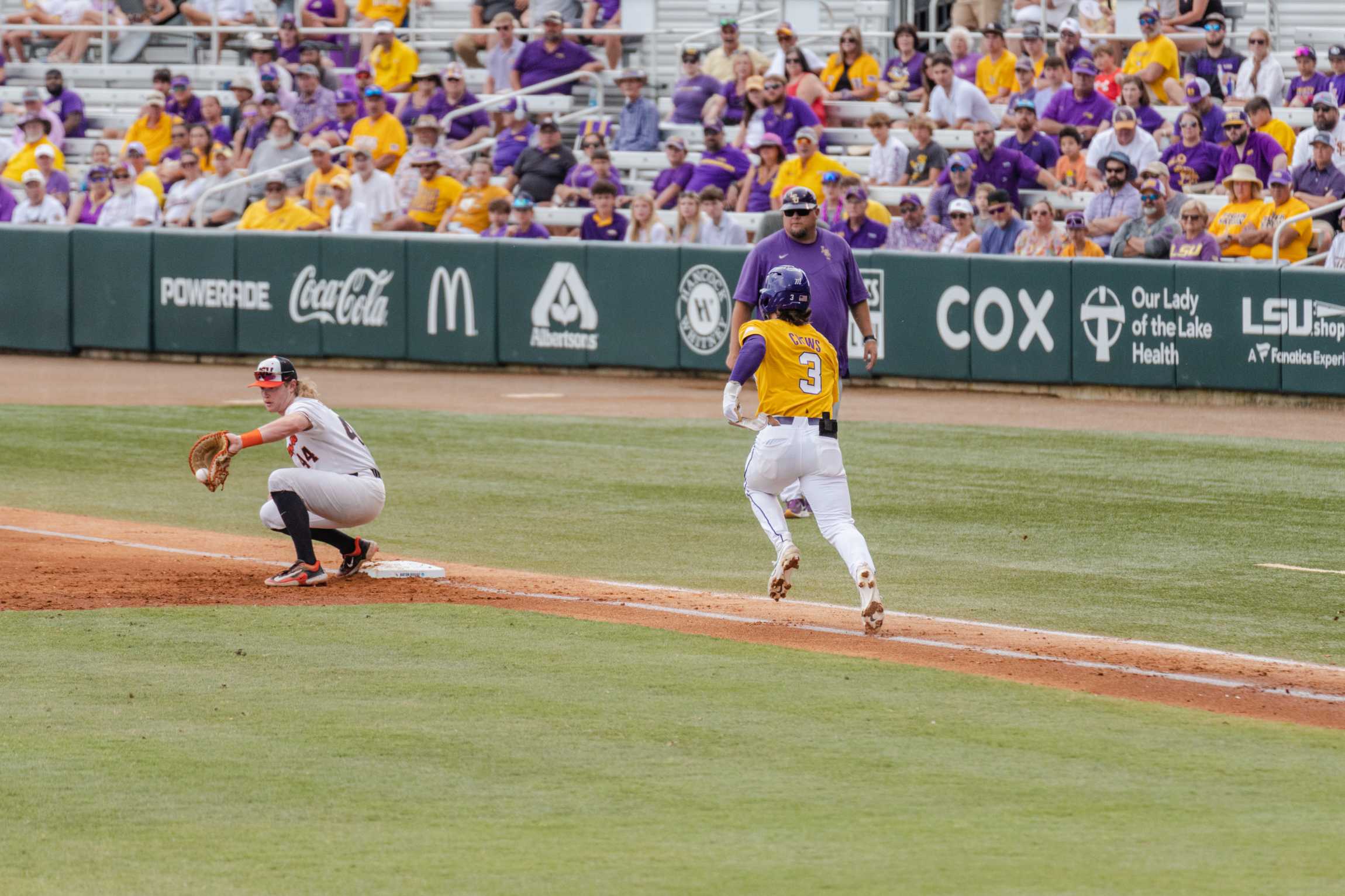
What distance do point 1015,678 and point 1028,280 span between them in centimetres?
1182

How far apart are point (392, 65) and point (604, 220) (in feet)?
19.4

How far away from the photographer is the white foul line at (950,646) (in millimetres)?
7684

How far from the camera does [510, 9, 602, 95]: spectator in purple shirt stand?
82.9 feet

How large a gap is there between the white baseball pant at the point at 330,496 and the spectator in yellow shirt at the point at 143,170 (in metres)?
15.7

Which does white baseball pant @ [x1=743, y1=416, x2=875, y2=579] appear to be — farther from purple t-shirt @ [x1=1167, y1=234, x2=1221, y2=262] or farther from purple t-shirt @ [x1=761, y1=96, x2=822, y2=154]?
purple t-shirt @ [x1=761, y1=96, x2=822, y2=154]

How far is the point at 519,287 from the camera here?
22.2 meters

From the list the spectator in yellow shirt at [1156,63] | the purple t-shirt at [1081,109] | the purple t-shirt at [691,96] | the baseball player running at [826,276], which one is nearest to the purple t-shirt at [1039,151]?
the purple t-shirt at [1081,109]

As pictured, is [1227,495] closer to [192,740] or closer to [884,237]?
[884,237]

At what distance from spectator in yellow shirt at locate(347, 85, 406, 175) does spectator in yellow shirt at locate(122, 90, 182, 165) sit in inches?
138

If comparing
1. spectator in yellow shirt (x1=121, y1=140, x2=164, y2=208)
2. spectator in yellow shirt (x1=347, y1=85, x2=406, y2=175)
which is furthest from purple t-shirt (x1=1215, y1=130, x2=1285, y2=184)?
spectator in yellow shirt (x1=121, y1=140, x2=164, y2=208)

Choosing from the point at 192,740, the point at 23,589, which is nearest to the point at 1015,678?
the point at 192,740

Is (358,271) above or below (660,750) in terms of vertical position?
above

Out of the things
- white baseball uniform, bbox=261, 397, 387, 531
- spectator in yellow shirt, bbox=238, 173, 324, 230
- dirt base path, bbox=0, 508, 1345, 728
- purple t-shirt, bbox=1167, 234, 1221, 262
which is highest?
spectator in yellow shirt, bbox=238, 173, 324, 230

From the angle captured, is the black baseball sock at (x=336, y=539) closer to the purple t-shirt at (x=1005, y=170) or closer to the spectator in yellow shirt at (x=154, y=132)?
the purple t-shirt at (x=1005, y=170)
